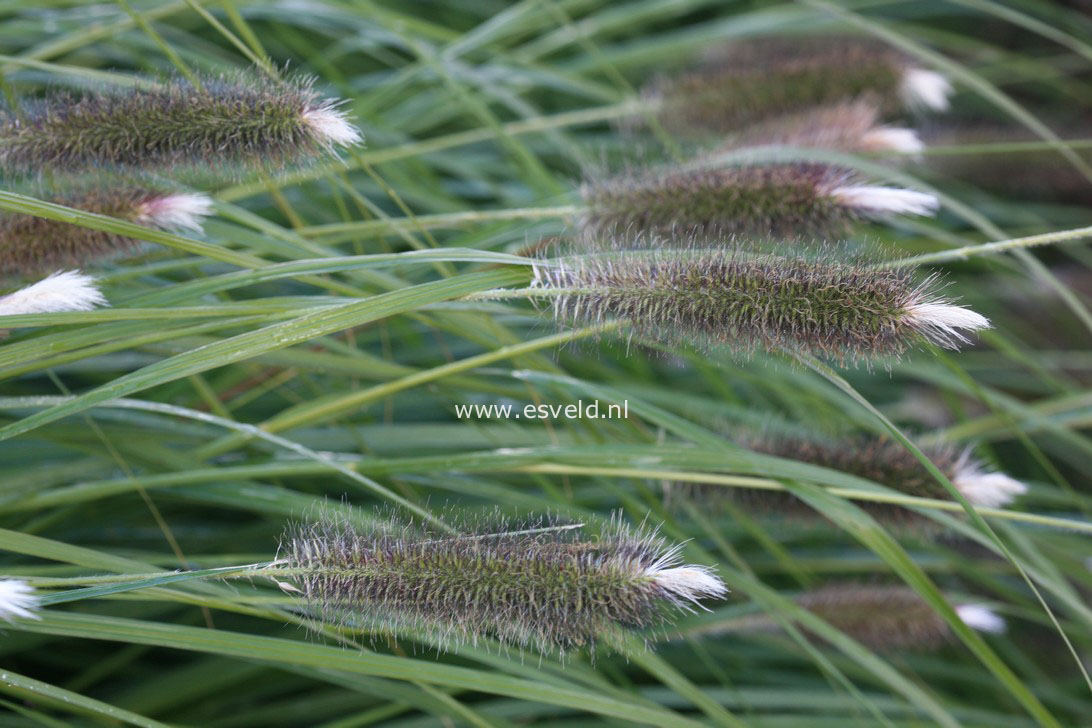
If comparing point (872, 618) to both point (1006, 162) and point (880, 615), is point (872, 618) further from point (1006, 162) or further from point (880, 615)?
point (1006, 162)

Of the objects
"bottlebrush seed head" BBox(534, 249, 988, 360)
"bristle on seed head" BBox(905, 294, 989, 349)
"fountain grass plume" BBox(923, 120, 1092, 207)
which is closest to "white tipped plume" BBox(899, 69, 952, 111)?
A: "fountain grass plume" BBox(923, 120, 1092, 207)

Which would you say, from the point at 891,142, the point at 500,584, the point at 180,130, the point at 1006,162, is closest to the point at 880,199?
the point at 891,142

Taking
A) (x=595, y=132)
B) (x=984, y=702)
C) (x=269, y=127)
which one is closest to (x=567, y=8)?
(x=595, y=132)

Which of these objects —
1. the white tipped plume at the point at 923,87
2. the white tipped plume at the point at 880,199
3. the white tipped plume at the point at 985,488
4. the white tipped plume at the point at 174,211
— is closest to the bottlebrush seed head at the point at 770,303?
the white tipped plume at the point at 880,199

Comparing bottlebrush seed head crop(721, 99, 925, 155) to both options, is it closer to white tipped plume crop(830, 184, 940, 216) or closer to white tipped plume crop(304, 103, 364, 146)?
white tipped plume crop(830, 184, 940, 216)

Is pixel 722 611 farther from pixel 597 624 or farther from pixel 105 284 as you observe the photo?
pixel 105 284

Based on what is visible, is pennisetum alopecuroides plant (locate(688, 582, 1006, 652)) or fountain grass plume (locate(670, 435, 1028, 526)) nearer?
fountain grass plume (locate(670, 435, 1028, 526))
